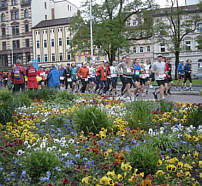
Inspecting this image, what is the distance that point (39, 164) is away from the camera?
357cm

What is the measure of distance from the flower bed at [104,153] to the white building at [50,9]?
76.9 m

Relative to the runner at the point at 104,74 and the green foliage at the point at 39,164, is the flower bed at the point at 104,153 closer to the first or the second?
the green foliage at the point at 39,164

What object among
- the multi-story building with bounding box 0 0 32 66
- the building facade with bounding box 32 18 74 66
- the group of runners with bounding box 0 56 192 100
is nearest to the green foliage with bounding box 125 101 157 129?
the group of runners with bounding box 0 56 192 100

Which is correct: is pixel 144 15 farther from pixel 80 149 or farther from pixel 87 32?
pixel 80 149

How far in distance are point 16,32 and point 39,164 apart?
8112 centimetres

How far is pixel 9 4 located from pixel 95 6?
173 ft

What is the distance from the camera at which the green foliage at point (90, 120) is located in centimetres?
561

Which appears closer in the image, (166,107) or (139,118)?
(139,118)

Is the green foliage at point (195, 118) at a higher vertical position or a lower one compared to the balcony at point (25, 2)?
lower

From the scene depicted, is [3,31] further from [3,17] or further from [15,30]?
[15,30]

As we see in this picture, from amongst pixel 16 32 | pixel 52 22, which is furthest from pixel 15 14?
pixel 52 22

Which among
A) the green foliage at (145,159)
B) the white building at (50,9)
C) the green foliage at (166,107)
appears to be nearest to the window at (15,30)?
the white building at (50,9)

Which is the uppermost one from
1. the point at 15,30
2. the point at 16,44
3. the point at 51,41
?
the point at 15,30

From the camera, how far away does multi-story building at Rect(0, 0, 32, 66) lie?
254ft
